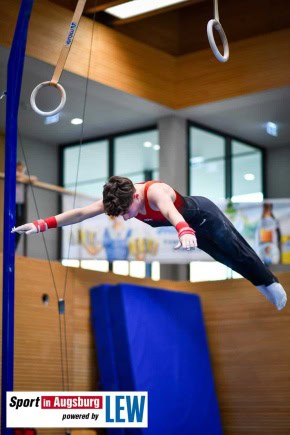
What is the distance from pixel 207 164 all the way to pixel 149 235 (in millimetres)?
2197

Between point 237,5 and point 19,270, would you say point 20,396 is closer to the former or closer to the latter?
point 19,270

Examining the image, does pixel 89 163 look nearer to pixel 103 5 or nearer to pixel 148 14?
pixel 148 14

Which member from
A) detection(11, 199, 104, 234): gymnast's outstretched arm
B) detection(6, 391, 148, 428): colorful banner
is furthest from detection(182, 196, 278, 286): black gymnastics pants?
detection(6, 391, 148, 428): colorful banner

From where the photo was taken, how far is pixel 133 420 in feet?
28.8

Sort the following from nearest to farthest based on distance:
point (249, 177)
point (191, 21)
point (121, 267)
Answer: point (191, 21)
point (121, 267)
point (249, 177)

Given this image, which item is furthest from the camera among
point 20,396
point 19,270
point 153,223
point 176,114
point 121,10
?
point 176,114

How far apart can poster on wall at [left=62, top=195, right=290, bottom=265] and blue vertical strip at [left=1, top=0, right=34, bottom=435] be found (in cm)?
419

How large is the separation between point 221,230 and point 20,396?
240cm

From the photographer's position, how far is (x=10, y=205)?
8.12 m

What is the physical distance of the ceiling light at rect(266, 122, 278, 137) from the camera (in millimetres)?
14812

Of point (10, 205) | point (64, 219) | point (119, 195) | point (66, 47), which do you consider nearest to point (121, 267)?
point (10, 205)

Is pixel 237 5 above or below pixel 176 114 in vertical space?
above

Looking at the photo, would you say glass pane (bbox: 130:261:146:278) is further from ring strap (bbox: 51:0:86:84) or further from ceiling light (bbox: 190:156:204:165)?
ring strap (bbox: 51:0:86:84)

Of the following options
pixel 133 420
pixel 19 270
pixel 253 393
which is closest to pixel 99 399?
pixel 133 420
